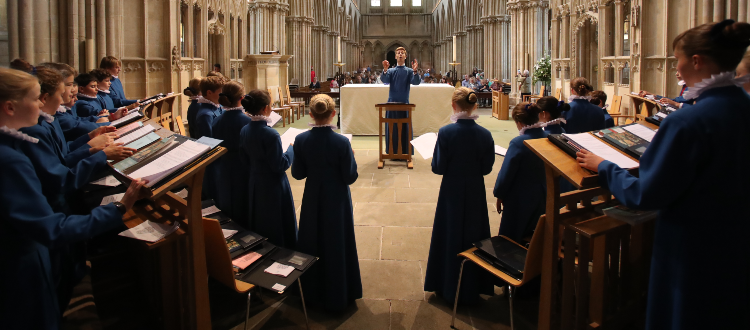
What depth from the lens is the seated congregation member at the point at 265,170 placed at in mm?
3305

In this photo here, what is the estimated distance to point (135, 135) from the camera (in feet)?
8.32

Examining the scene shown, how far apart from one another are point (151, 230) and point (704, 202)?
7.30ft

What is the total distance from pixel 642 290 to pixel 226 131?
2.97m

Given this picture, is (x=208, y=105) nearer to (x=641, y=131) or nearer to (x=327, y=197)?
(x=327, y=197)

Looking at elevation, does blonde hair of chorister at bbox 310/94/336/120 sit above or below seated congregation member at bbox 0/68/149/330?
above

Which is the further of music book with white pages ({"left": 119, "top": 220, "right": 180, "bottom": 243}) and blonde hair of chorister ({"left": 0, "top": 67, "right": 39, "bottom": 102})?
music book with white pages ({"left": 119, "top": 220, "right": 180, "bottom": 243})

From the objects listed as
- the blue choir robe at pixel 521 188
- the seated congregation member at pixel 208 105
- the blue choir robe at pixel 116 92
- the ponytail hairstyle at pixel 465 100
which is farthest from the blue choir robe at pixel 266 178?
the blue choir robe at pixel 116 92

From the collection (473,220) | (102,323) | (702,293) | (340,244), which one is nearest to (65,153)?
(102,323)

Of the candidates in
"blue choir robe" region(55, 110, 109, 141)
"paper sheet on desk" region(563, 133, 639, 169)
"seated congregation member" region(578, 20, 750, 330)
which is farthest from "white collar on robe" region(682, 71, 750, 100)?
"blue choir robe" region(55, 110, 109, 141)

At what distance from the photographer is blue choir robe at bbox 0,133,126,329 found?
169cm

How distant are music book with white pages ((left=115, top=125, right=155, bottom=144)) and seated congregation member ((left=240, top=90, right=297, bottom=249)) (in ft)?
2.55

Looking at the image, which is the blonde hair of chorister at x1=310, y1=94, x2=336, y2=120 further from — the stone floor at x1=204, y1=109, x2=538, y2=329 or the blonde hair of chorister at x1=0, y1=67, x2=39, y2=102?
the blonde hair of chorister at x1=0, y1=67, x2=39, y2=102

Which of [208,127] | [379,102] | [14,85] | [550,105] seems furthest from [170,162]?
[379,102]

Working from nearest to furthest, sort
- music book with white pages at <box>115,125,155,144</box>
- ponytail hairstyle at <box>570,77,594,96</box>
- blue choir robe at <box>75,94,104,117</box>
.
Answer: music book with white pages at <box>115,125,155,144</box> < blue choir robe at <box>75,94,104,117</box> < ponytail hairstyle at <box>570,77,594,96</box>
